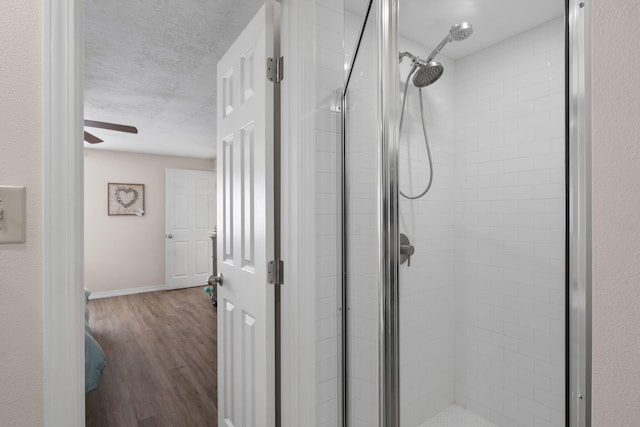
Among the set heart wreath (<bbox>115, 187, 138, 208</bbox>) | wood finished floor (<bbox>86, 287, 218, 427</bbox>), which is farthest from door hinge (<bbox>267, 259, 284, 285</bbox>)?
heart wreath (<bbox>115, 187, 138, 208</bbox>)

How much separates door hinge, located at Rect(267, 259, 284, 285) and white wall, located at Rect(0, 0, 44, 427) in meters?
0.68

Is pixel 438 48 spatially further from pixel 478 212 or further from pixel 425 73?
pixel 478 212

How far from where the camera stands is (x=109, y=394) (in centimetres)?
231

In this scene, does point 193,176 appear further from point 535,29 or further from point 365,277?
point 535,29

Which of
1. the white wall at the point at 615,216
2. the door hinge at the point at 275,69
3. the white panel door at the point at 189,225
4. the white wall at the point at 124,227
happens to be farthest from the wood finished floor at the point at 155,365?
the white wall at the point at 615,216

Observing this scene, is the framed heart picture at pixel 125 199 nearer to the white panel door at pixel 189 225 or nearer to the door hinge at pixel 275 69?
the white panel door at pixel 189 225

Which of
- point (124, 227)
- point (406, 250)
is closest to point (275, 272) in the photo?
point (406, 250)

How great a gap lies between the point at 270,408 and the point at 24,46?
1344 millimetres

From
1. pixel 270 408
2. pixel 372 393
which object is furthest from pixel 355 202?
pixel 270 408

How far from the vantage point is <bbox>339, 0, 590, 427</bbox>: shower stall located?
531 millimetres

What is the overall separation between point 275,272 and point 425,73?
2.87 feet

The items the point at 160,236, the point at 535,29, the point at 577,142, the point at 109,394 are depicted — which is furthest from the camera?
the point at 160,236

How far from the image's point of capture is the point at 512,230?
2.17ft

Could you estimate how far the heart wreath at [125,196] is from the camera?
16.9 ft
